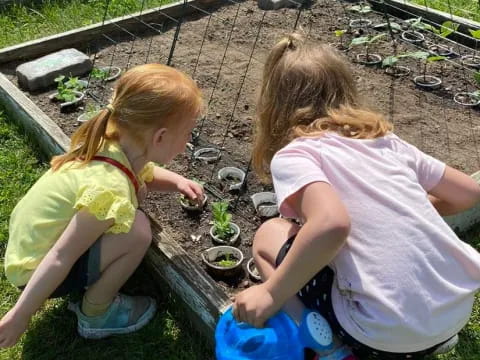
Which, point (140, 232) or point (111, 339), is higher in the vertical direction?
point (140, 232)

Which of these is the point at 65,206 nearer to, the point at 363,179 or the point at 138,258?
the point at 138,258

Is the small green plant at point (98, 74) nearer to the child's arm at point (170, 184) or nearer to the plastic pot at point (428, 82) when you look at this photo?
the child's arm at point (170, 184)

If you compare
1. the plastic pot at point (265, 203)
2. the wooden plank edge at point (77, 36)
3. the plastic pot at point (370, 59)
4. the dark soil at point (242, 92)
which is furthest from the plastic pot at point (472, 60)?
the plastic pot at point (265, 203)

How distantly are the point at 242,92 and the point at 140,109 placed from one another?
1.78 meters

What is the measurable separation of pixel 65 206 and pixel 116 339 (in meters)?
0.53

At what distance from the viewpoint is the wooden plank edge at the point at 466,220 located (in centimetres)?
254

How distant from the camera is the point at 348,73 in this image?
6.16ft

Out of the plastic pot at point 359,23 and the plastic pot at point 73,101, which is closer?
the plastic pot at point 73,101

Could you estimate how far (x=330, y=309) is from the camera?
1742 mm

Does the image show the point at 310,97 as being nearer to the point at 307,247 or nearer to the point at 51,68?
the point at 307,247

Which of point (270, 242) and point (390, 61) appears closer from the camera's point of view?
point (270, 242)

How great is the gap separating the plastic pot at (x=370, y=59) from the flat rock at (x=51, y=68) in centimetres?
177

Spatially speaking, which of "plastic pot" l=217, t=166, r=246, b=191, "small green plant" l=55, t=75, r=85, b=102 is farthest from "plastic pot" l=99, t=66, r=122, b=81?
"plastic pot" l=217, t=166, r=246, b=191

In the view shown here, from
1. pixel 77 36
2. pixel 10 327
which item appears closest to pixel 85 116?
pixel 77 36
